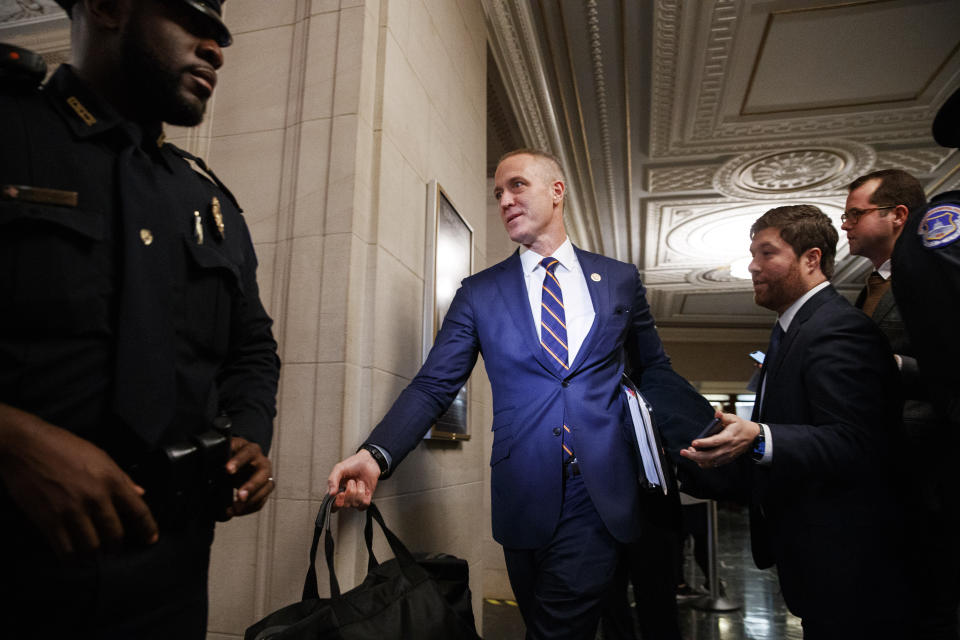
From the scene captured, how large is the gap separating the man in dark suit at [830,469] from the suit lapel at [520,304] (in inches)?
19.5

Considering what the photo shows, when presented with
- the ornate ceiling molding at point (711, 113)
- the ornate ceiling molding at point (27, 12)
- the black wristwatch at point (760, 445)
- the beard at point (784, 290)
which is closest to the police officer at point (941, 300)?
the black wristwatch at point (760, 445)

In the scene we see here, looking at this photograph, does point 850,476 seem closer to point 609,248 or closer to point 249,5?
point 249,5

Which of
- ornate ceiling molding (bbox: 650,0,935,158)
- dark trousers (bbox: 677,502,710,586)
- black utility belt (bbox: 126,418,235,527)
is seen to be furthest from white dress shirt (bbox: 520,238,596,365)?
dark trousers (bbox: 677,502,710,586)

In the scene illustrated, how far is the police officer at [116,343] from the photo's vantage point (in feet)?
2.39

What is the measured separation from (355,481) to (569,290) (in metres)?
0.89

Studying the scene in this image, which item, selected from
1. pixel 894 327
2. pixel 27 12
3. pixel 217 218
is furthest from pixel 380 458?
pixel 27 12

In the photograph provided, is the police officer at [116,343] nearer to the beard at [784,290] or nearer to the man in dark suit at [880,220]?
the beard at [784,290]

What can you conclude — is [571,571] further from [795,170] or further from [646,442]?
[795,170]

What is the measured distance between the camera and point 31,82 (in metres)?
0.86

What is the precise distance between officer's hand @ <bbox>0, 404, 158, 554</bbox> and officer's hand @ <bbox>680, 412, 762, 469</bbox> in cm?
133

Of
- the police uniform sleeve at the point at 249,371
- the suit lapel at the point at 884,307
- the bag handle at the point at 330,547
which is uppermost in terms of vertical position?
the suit lapel at the point at 884,307

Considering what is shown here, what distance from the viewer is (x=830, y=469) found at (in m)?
1.64

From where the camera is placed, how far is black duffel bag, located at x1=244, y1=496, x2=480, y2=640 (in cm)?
126

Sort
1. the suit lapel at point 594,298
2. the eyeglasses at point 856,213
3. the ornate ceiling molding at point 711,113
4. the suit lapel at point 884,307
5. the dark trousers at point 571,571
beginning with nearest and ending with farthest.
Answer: the dark trousers at point 571,571
the suit lapel at point 594,298
the suit lapel at point 884,307
the eyeglasses at point 856,213
the ornate ceiling molding at point 711,113
